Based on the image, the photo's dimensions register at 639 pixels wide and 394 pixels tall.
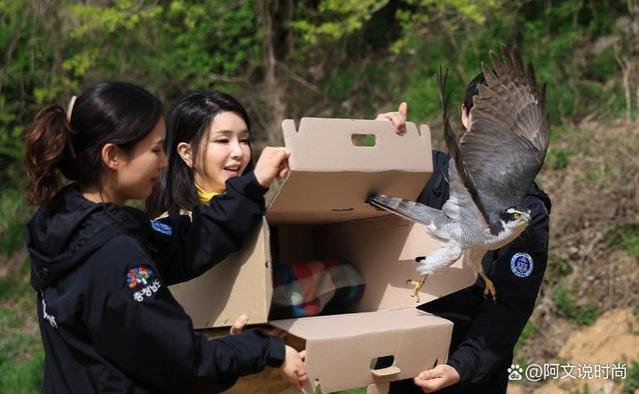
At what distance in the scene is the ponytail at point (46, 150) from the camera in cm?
151

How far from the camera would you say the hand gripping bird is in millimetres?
1860

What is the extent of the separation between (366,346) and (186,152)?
2.88 feet

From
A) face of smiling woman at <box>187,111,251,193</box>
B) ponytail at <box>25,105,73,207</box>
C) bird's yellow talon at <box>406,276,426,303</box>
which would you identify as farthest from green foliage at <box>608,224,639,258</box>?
ponytail at <box>25,105,73,207</box>

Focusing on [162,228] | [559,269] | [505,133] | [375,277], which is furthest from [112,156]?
[559,269]

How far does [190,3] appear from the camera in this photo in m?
7.86

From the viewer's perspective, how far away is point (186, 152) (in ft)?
7.20

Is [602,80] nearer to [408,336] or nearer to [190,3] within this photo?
[190,3]

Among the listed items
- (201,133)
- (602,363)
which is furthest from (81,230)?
(602,363)

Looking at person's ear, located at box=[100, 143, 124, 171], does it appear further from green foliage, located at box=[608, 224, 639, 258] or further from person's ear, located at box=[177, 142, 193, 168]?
green foliage, located at box=[608, 224, 639, 258]

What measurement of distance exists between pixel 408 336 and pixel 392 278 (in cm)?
41

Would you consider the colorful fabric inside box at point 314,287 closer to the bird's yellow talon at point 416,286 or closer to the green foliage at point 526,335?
the bird's yellow talon at point 416,286

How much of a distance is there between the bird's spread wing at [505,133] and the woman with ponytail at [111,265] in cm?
61

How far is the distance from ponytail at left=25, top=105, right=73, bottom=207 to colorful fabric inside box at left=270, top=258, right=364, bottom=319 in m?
0.68

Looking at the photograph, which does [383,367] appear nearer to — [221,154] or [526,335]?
[221,154]
